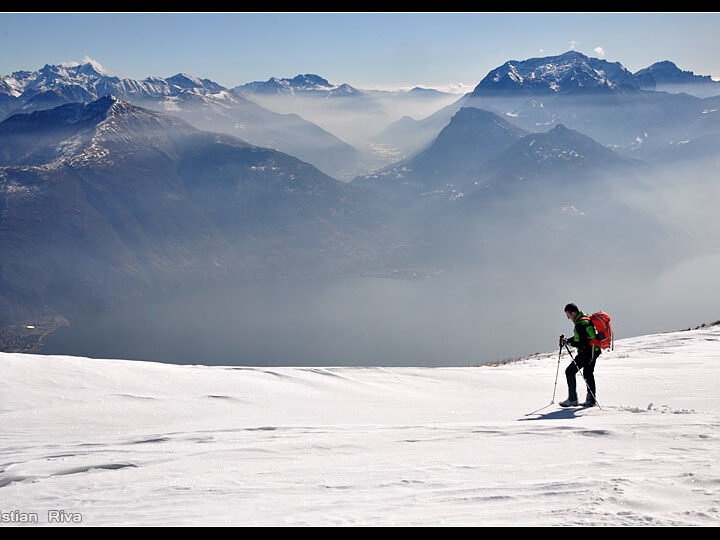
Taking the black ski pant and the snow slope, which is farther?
the black ski pant

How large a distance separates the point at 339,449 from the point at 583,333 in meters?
5.69

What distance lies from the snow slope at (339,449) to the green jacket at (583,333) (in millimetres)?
1191

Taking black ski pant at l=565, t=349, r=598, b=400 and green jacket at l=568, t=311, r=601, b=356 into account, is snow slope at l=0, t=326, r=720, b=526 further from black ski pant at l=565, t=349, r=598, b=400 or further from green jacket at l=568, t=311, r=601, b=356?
green jacket at l=568, t=311, r=601, b=356

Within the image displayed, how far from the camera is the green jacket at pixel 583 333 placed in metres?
10.0

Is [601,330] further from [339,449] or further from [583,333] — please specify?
[339,449]

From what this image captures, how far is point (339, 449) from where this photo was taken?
6.86 metres

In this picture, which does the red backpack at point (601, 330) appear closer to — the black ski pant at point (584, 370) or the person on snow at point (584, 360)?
the person on snow at point (584, 360)

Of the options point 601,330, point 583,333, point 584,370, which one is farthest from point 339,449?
point 601,330

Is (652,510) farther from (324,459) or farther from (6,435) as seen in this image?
(6,435)

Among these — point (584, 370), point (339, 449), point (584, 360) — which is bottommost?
point (339, 449)

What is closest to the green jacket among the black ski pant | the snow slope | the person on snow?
the person on snow

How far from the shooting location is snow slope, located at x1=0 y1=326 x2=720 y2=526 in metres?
4.64

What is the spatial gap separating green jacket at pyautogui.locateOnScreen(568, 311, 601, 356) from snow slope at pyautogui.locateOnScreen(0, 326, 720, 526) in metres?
1.19

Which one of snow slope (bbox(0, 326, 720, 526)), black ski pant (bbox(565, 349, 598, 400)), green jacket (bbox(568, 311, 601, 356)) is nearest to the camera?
snow slope (bbox(0, 326, 720, 526))
